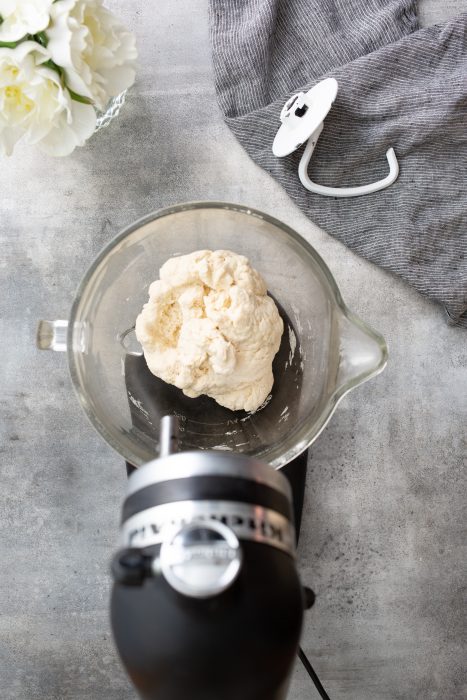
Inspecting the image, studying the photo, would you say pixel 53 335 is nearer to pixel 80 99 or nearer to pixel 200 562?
pixel 80 99

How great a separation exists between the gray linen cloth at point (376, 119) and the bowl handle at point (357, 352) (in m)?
0.25

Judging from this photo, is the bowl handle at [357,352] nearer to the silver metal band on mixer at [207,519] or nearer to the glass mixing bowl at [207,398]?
the glass mixing bowl at [207,398]

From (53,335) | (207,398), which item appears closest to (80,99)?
(53,335)

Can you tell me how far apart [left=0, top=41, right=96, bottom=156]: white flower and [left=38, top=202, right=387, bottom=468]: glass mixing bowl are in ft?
0.55

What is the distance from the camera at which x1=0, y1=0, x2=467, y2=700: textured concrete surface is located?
37.7 inches

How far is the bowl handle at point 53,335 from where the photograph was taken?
75 centimetres

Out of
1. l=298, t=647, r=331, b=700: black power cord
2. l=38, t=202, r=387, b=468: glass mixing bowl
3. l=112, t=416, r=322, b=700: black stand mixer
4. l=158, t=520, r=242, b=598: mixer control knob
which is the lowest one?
l=298, t=647, r=331, b=700: black power cord

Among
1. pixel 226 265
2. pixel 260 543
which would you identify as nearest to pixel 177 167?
pixel 226 265

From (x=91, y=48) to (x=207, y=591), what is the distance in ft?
2.10

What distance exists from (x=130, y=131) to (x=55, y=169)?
0.42ft

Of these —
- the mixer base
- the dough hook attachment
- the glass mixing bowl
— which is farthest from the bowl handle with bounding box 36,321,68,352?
the dough hook attachment

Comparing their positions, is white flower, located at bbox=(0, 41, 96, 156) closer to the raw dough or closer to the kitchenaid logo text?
the raw dough

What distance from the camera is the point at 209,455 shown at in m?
0.52

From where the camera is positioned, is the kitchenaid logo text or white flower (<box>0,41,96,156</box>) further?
white flower (<box>0,41,96,156</box>)
